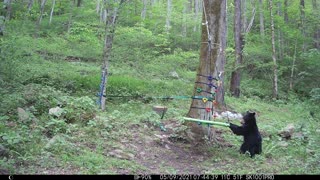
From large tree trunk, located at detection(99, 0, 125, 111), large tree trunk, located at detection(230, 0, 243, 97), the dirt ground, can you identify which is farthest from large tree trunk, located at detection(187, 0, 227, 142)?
large tree trunk, located at detection(230, 0, 243, 97)

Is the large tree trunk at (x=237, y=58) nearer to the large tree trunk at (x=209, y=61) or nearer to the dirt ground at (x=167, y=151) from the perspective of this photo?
the dirt ground at (x=167, y=151)

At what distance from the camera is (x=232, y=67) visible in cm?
1719

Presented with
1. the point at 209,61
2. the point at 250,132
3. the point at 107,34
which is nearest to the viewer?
the point at 250,132

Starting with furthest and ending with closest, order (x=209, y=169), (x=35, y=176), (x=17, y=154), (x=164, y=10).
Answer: (x=164, y=10) < (x=209, y=169) < (x=17, y=154) < (x=35, y=176)

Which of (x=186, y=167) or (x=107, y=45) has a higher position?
(x=107, y=45)

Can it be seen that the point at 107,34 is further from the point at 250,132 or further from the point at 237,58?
the point at 237,58

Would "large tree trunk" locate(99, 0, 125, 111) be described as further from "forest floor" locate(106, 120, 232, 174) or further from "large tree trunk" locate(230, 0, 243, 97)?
"large tree trunk" locate(230, 0, 243, 97)

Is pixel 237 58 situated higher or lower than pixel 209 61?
lower

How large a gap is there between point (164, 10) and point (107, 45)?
18902 mm

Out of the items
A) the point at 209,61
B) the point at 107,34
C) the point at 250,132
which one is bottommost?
the point at 250,132

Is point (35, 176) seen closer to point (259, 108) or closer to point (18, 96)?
point (18, 96)

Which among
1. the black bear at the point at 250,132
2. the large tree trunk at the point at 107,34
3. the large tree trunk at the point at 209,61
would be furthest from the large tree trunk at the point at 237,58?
the black bear at the point at 250,132

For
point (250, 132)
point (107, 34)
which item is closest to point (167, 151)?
point (250, 132)

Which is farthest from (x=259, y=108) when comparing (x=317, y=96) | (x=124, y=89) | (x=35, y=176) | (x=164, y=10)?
(x=164, y=10)
